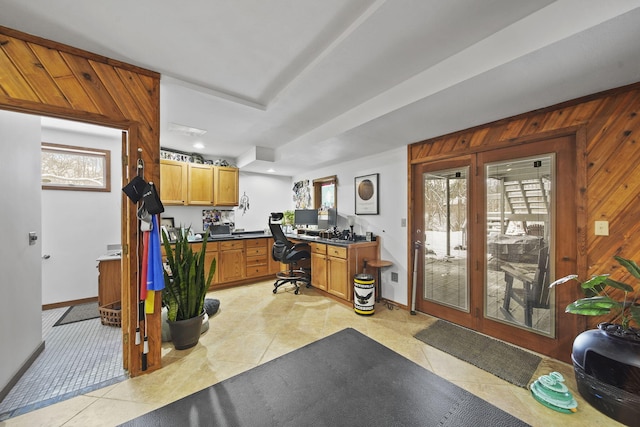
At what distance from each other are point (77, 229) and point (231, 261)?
2.28 meters

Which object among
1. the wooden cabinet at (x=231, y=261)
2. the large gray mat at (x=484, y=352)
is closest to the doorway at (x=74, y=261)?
the wooden cabinet at (x=231, y=261)

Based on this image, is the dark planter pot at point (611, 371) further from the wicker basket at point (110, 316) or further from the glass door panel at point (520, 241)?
the wicker basket at point (110, 316)

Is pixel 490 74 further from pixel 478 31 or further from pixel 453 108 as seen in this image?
pixel 453 108

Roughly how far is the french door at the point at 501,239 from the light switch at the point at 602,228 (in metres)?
0.16

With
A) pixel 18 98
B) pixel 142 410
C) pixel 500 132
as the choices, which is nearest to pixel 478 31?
pixel 500 132

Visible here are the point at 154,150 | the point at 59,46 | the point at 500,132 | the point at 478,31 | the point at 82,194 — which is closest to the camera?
the point at 478,31

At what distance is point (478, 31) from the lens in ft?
5.13

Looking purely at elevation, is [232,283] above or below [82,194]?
below

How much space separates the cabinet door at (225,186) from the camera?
461 centimetres

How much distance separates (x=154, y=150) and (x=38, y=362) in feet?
7.17

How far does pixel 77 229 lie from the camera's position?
3.55 meters

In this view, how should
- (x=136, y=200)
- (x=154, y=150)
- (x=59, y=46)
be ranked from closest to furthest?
(x=59, y=46) → (x=136, y=200) → (x=154, y=150)

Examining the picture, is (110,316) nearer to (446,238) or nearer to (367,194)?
(367,194)

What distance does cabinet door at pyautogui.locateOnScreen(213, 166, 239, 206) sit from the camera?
15.1ft
